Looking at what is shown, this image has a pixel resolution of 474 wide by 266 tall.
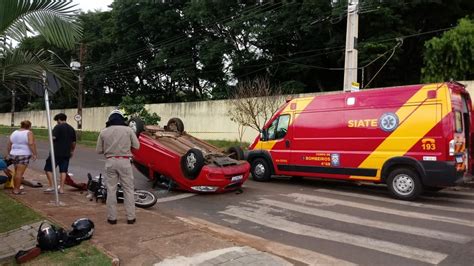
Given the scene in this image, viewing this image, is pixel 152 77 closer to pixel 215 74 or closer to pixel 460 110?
pixel 215 74

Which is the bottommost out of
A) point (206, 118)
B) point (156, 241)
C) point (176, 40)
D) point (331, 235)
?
point (331, 235)

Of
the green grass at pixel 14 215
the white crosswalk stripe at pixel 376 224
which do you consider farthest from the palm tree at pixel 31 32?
the white crosswalk stripe at pixel 376 224

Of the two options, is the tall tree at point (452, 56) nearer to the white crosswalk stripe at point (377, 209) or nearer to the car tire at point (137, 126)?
the white crosswalk stripe at point (377, 209)

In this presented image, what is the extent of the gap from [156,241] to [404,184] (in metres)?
6.23

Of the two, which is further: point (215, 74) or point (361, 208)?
point (215, 74)

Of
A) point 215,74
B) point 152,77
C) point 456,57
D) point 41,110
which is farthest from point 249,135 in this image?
point 41,110

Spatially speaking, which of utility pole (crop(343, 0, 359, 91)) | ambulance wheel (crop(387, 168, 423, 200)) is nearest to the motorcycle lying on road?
ambulance wheel (crop(387, 168, 423, 200))

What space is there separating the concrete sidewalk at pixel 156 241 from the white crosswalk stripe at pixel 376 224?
107 inches

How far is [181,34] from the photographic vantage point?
3997 cm

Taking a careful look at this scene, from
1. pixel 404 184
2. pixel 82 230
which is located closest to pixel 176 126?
pixel 404 184

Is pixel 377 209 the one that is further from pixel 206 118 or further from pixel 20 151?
pixel 206 118

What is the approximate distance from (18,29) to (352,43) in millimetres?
12405

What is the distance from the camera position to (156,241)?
6.16 metres

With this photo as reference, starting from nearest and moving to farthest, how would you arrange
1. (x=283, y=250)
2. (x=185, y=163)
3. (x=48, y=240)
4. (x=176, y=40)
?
(x=48, y=240), (x=283, y=250), (x=185, y=163), (x=176, y=40)
